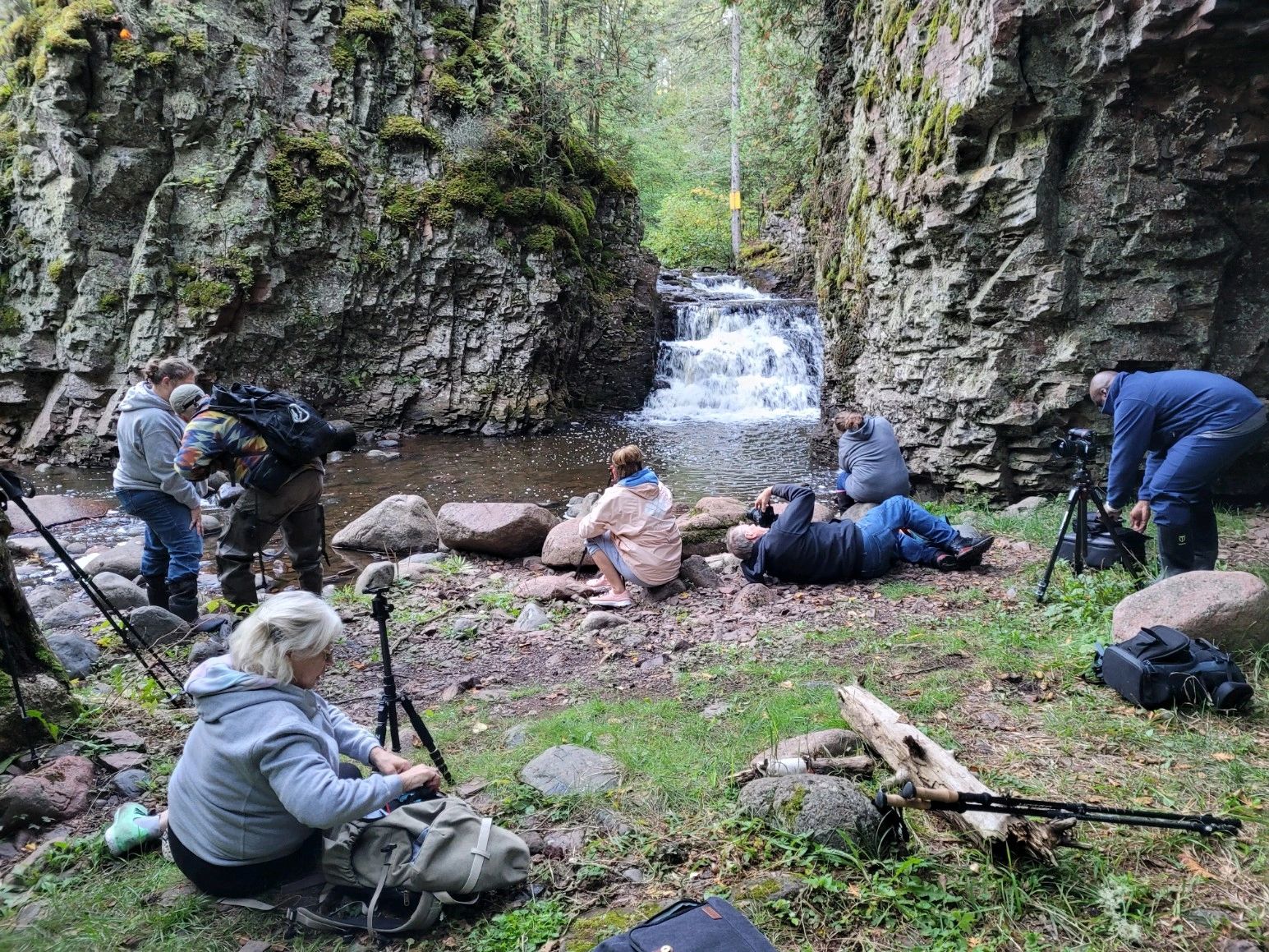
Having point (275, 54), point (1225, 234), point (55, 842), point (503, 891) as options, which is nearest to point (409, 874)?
point (503, 891)

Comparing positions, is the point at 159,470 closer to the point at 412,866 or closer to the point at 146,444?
the point at 146,444

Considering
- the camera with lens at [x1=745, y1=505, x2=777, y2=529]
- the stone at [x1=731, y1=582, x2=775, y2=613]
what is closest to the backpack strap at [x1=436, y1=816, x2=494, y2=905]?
the stone at [x1=731, y1=582, x2=775, y2=613]

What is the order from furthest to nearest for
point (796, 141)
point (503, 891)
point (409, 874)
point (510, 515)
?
point (796, 141) → point (510, 515) → point (503, 891) → point (409, 874)

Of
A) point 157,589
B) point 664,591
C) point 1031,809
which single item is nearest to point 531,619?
point 664,591

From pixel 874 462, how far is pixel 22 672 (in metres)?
8.00

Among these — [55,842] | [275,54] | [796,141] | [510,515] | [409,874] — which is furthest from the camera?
[796,141]

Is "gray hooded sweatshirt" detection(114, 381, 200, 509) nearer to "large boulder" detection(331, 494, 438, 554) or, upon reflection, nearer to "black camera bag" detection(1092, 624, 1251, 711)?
"large boulder" detection(331, 494, 438, 554)

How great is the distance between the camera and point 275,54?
15766 millimetres

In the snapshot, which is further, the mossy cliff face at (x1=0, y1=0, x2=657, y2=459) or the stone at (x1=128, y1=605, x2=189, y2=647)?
the mossy cliff face at (x1=0, y1=0, x2=657, y2=459)

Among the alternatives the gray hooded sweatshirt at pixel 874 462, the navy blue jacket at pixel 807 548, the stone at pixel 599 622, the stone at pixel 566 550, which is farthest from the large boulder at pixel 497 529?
the gray hooded sweatshirt at pixel 874 462

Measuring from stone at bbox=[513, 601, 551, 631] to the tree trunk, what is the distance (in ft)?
11.0

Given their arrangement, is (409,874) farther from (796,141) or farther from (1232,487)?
(796,141)

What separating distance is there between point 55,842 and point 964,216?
1016 centimetres

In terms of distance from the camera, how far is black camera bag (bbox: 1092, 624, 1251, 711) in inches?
150
